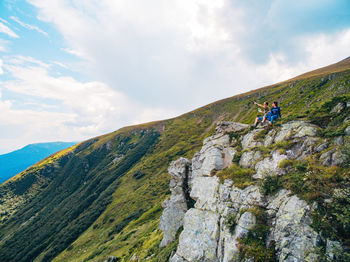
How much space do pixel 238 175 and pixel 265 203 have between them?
471 cm

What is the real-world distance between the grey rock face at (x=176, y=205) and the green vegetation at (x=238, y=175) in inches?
570

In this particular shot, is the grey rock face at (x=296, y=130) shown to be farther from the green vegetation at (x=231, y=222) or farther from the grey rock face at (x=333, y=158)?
the green vegetation at (x=231, y=222)

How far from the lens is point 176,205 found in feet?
103

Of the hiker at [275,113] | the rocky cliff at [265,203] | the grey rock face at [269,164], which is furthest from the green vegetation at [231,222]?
the hiker at [275,113]

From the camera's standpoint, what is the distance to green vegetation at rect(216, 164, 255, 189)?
15.9m

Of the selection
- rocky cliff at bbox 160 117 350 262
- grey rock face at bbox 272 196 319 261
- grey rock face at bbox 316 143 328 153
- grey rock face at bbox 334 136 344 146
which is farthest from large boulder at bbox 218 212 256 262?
grey rock face at bbox 334 136 344 146

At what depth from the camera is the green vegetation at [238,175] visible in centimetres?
1593

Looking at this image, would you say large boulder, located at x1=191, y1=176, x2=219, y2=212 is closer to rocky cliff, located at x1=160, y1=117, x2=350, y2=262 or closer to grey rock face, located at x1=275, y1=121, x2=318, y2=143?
rocky cliff, located at x1=160, y1=117, x2=350, y2=262

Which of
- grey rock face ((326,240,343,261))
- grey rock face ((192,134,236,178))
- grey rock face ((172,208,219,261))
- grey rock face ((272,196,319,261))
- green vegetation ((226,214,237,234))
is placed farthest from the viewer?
grey rock face ((192,134,236,178))

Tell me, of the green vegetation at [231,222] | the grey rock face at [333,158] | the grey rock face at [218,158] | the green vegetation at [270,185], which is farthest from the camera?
the grey rock face at [218,158]

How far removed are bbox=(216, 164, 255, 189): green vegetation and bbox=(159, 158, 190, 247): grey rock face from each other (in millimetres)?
14483

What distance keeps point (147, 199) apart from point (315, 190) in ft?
325

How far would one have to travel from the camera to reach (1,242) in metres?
149

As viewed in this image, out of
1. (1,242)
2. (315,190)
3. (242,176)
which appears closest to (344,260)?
(315,190)
